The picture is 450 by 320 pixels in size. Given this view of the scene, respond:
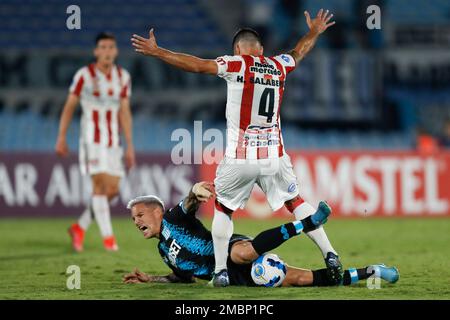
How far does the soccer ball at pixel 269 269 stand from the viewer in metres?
6.75

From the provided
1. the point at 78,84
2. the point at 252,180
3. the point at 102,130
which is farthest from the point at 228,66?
the point at 102,130

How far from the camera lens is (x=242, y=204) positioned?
708 centimetres

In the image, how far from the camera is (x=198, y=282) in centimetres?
732

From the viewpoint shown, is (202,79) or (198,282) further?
(202,79)

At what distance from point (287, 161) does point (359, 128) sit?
1374 cm

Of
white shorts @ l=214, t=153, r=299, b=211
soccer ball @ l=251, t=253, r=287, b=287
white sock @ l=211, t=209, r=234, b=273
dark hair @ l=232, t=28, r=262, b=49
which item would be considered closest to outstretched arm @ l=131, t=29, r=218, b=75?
dark hair @ l=232, t=28, r=262, b=49

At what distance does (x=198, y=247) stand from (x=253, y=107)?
3.75ft

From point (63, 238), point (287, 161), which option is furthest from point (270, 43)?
point (287, 161)

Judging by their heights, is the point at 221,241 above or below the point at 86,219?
above

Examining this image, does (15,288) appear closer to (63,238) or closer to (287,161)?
(287,161)

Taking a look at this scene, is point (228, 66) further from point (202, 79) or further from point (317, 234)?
point (202, 79)

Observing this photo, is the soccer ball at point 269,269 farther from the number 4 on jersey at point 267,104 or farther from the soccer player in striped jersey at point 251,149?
the number 4 on jersey at point 267,104

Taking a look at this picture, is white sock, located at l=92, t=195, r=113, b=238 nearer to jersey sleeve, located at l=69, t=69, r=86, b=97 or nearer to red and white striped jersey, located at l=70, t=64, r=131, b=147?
red and white striped jersey, located at l=70, t=64, r=131, b=147

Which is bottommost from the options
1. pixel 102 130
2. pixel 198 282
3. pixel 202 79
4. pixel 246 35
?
pixel 198 282
